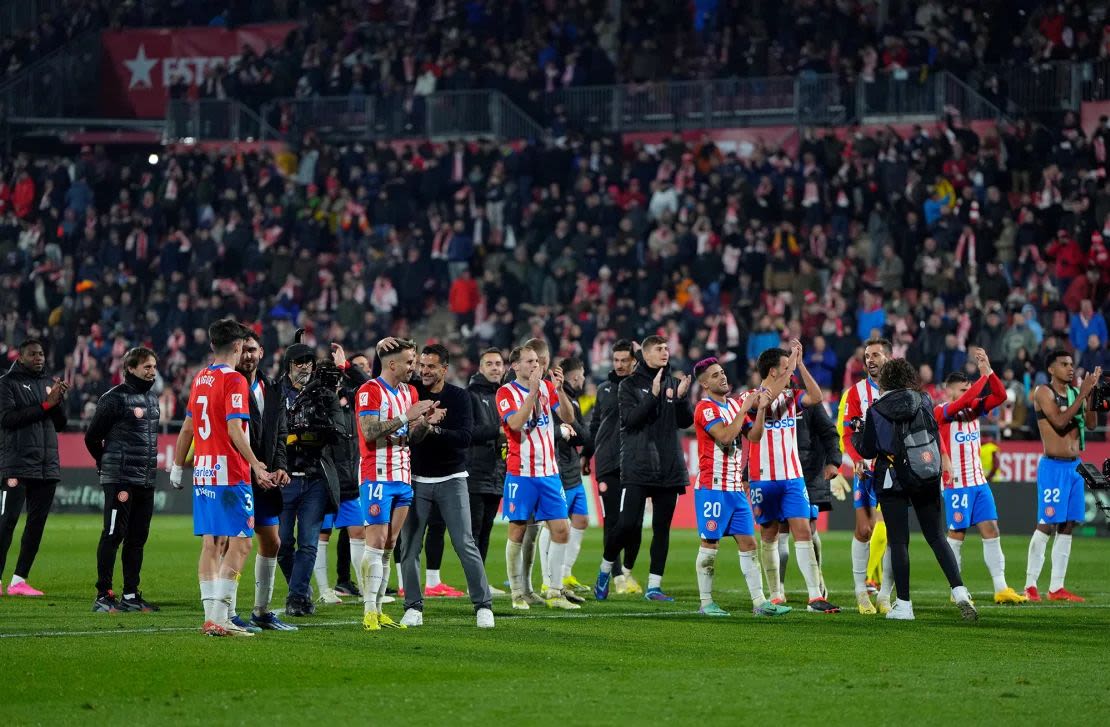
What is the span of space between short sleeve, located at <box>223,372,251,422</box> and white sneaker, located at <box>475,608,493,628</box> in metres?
2.49

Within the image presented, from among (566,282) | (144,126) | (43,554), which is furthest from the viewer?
(144,126)

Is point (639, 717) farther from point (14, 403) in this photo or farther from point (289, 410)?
point (14, 403)

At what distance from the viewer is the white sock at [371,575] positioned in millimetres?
12781

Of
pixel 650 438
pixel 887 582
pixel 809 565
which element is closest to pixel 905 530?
pixel 887 582

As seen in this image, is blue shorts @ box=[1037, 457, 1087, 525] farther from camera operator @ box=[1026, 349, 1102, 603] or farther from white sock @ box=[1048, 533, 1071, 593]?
white sock @ box=[1048, 533, 1071, 593]

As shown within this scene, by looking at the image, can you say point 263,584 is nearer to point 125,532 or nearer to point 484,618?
point 484,618

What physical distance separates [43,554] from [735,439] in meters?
11.3

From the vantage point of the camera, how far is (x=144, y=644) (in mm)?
11789

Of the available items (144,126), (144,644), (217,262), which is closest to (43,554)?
(144,644)

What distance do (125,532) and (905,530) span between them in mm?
6999

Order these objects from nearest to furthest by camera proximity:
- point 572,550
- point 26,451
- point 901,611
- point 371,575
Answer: point 371,575
point 901,611
point 26,451
point 572,550

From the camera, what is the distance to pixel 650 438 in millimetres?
15984

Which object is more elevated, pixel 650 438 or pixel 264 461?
pixel 650 438

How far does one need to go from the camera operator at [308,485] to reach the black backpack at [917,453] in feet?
15.4
